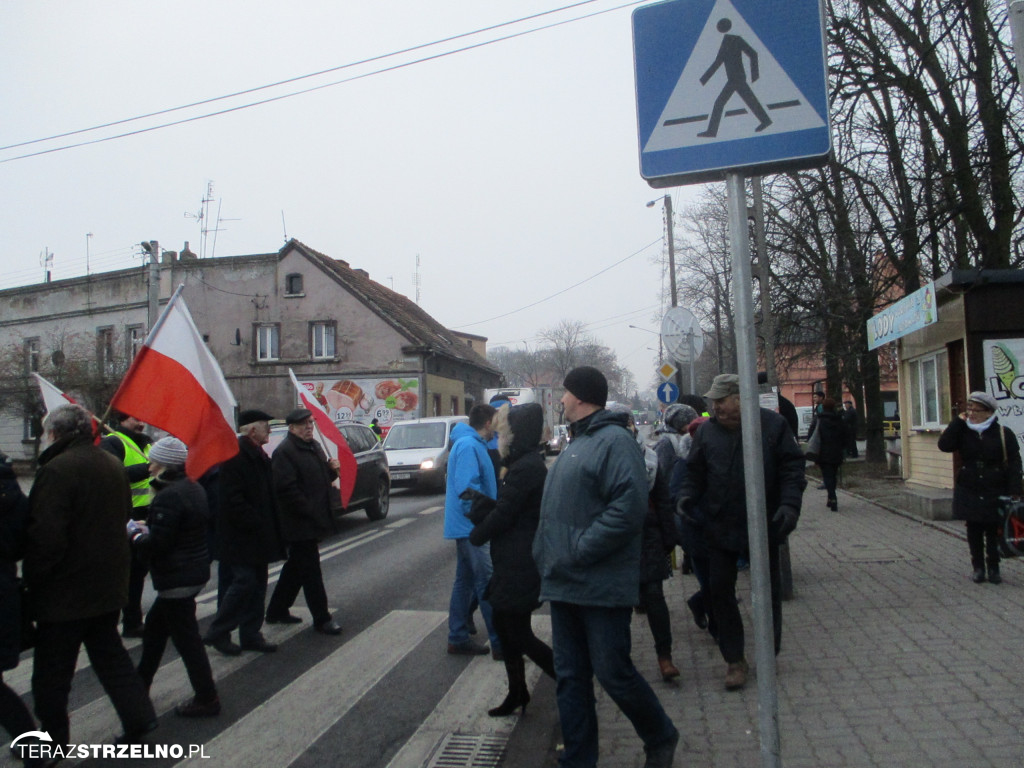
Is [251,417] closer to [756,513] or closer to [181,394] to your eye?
[181,394]

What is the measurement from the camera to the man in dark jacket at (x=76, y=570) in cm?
410

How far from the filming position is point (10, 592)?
3975 mm

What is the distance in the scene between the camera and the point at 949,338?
13.1m

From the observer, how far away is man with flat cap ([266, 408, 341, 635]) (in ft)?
22.3

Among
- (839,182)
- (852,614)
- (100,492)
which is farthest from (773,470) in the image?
(839,182)

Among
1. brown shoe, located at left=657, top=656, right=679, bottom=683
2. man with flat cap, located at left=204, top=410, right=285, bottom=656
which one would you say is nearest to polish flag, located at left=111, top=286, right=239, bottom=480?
man with flat cap, located at left=204, top=410, right=285, bottom=656

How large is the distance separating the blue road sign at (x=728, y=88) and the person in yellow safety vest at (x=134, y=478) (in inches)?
199

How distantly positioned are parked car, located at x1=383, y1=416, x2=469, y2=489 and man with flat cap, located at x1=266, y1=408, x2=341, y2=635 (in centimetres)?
1163

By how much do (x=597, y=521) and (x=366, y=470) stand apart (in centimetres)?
1114

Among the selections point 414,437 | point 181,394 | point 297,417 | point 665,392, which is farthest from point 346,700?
point 414,437

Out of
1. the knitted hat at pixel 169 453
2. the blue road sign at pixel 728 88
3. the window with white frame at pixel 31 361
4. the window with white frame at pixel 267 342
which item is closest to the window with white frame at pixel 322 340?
the window with white frame at pixel 267 342

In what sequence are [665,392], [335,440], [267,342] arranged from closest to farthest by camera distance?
[335,440]
[665,392]
[267,342]

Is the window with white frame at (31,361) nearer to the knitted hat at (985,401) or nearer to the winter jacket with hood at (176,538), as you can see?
the winter jacket with hood at (176,538)

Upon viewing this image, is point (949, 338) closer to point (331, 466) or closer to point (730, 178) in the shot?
point (331, 466)
